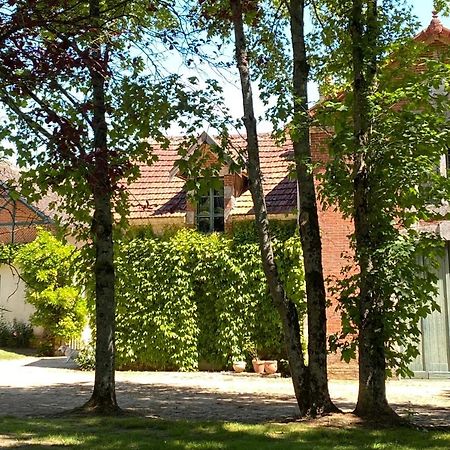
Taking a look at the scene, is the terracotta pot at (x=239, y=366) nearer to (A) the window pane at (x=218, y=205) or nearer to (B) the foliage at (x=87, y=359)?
(B) the foliage at (x=87, y=359)

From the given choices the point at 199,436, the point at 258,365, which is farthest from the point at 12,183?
the point at 258,365

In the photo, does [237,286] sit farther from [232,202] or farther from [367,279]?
[367,279]

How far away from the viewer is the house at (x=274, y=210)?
14500mm

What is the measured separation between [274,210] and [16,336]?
12.7 meters

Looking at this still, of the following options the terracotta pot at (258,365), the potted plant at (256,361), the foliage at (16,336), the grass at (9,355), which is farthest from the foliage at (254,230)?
the foliage at (16,336)

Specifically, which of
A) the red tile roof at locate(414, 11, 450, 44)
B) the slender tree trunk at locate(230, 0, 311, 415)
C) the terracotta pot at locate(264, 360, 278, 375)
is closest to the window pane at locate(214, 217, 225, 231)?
the terracotta pot at locate(264, 360, 278, 375)

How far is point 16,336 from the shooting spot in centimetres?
2441

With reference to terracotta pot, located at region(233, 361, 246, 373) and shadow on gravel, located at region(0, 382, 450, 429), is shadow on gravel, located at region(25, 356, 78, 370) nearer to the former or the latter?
shadow on gravel, located at region(0, 382, 450, 429)

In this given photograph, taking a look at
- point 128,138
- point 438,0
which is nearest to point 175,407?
point 128,138

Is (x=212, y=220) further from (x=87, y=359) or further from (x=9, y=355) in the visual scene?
(x=9, y=355)

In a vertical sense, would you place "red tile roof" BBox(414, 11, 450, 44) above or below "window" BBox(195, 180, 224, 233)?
above

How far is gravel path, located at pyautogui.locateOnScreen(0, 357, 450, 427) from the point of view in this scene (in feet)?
32.9

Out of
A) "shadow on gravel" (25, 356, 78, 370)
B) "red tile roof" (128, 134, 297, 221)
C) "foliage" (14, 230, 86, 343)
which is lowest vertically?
"shadow on gravel" (25, 356, 78, 370)

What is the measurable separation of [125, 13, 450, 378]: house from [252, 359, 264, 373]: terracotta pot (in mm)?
1920
